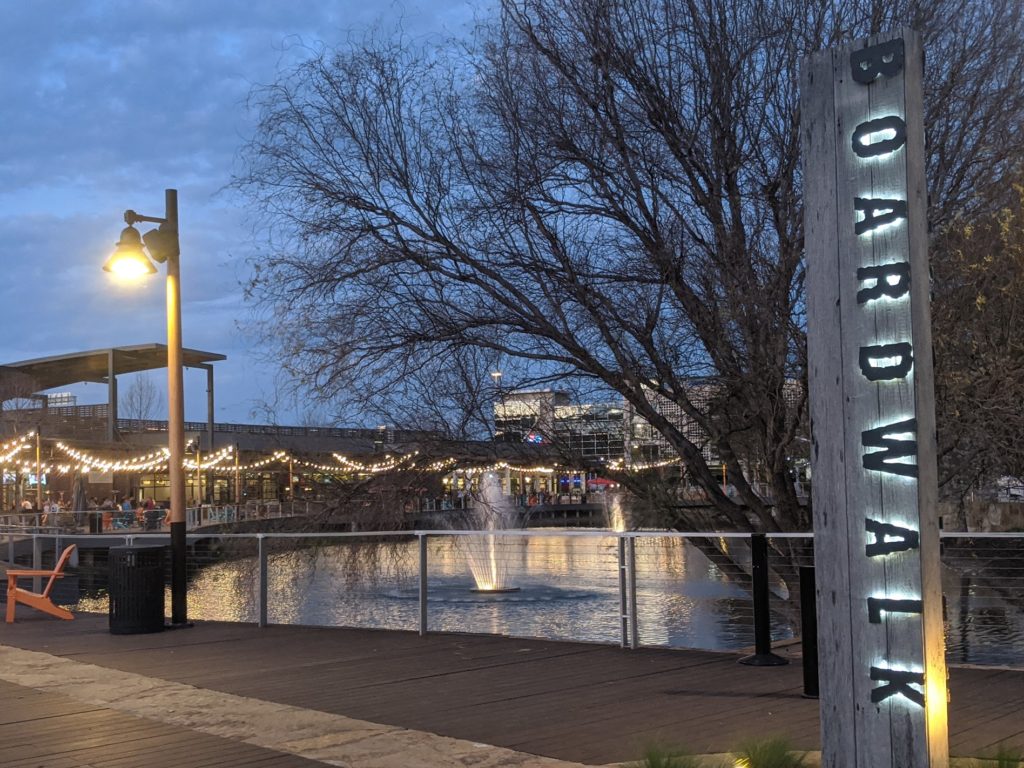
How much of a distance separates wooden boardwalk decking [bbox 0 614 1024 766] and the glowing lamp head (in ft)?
13.2

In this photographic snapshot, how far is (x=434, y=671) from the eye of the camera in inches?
356

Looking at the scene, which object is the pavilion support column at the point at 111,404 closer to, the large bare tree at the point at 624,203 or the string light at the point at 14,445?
the string light at the point at 14,445

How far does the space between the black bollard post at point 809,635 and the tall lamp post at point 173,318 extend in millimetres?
7455

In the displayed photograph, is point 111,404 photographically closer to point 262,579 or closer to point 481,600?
point 481,600

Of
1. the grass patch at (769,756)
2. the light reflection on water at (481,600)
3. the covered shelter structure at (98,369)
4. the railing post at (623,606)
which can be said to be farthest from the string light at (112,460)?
the grass patch at (769,756)

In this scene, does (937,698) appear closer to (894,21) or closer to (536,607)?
(894,21)

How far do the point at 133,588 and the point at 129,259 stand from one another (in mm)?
3650

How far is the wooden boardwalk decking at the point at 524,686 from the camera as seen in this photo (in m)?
6.43

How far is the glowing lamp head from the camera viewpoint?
12359 mm

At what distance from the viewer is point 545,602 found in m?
23.3

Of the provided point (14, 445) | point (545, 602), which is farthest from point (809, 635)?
point (14, 445)

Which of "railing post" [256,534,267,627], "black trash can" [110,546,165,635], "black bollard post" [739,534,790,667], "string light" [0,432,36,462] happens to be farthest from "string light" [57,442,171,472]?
"black bollard post" [739,534,790,667]

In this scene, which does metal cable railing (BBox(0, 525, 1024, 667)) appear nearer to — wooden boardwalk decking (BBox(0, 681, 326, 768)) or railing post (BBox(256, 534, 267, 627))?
railing post (BBox(256, 534, 267, 627))

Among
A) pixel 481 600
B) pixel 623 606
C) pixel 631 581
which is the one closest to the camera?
pixel 631 581
